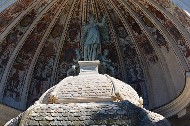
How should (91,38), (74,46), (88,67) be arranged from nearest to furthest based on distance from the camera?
1. (88,67)
2. (91,38)
3. (74,46)

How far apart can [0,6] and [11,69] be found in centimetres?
169

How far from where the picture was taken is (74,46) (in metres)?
11.7

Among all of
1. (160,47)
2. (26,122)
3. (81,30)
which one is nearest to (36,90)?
(81,30)

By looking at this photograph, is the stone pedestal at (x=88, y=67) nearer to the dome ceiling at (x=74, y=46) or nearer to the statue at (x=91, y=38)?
the statue at (x=91, y=38)

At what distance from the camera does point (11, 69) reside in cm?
1130

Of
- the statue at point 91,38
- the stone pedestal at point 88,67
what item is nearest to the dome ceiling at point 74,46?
the statue at point 91,38

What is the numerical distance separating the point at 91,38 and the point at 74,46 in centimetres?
139

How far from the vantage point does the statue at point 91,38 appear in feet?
32.6

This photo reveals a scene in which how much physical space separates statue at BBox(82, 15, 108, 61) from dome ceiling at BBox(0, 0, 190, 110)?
2.07 feet

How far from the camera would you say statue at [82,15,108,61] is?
9.95 m

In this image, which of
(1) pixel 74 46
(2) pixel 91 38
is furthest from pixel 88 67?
(1) pixel 74 46

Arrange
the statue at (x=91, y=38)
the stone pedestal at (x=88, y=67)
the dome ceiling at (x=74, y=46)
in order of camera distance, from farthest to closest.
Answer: the dome ceiling at (x=74, y=46)
the statue at (x=91, y=38)
the stone pedestal at (x=88, y=67)

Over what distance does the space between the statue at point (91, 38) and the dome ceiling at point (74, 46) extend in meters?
0.63

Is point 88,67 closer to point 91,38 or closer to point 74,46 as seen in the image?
point 91,38
